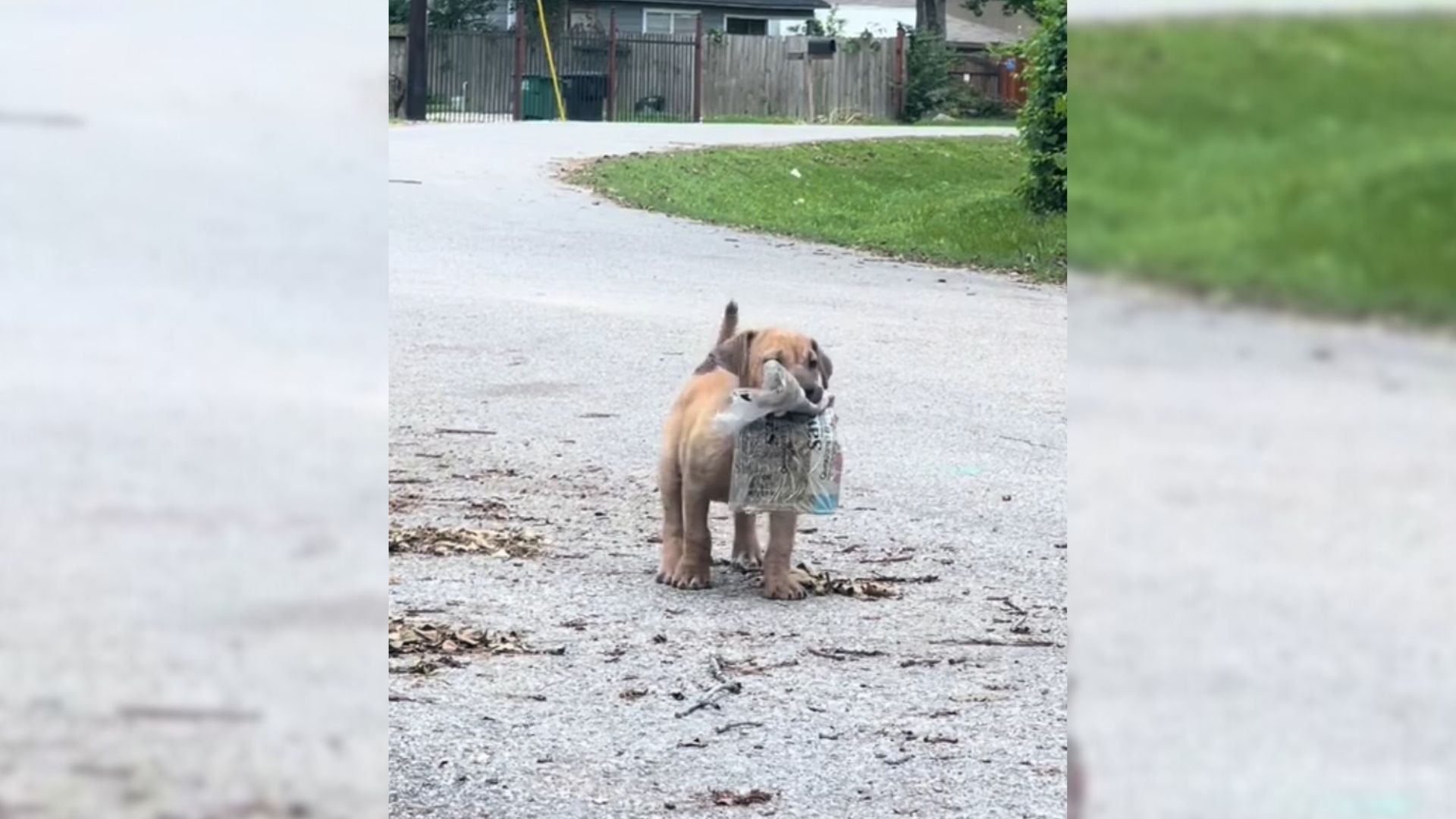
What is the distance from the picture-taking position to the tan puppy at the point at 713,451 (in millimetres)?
4621

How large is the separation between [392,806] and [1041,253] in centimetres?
1075

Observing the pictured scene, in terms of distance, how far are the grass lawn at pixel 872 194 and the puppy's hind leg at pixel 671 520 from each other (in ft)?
26.1

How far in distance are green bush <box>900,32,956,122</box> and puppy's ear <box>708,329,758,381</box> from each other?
29.4 metres

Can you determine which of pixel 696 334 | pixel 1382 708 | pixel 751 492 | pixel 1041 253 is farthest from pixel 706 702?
pixel 1041 253

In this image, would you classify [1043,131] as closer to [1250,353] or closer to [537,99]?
[1250,353]

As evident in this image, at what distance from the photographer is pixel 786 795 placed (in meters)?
3.43

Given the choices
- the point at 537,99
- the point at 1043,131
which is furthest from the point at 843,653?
the point at 537,99

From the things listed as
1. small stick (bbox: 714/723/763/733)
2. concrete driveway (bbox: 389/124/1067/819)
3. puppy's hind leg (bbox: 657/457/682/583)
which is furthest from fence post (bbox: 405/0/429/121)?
small stick (bbox: 714/723/763/733)

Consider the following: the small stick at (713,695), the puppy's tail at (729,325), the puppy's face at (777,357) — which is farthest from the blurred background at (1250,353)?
the puppy's tail at (729,325)

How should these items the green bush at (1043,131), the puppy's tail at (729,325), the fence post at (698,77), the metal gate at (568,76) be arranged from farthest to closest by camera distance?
the fence post at (698,77) < the metal gate at (568,76) < the green bush at (1043,131) < the puppy's tail at (729,325)

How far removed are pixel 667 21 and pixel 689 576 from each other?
1534 inches

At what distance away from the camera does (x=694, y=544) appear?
502 cm

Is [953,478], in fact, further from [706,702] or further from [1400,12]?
[1400,12]

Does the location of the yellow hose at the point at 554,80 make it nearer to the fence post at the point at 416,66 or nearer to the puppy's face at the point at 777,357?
the fence post at the point at 416,66
